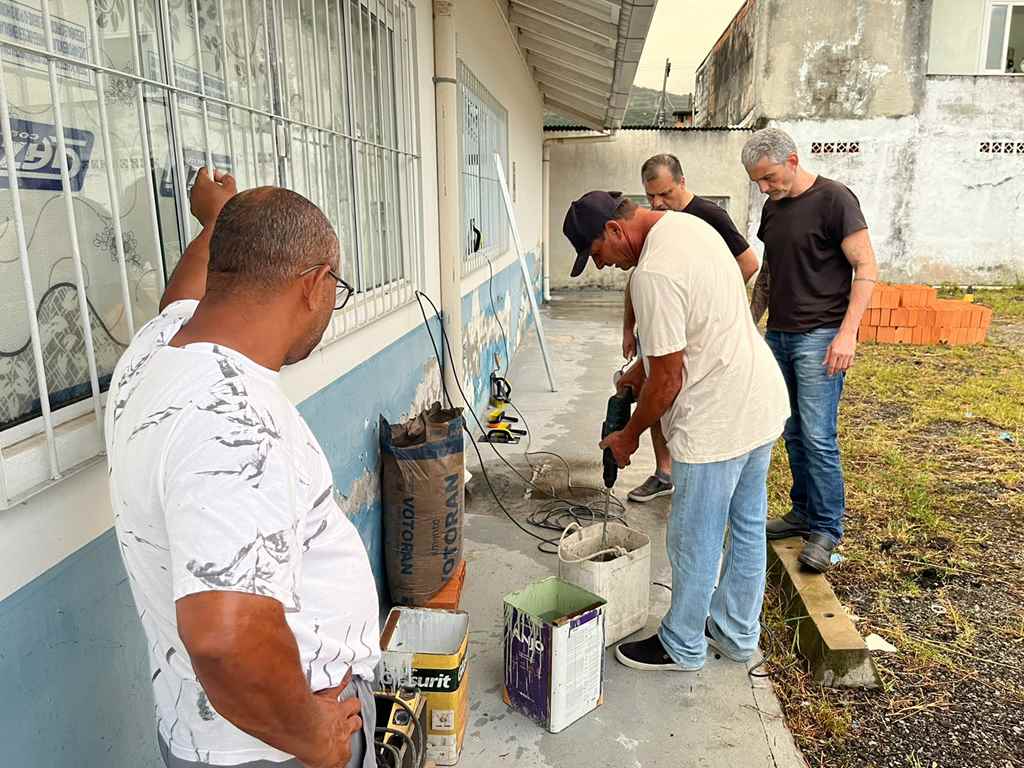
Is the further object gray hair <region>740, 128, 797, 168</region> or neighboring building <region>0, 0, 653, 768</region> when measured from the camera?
gray hair <region>740, 128, 797, 168</region>

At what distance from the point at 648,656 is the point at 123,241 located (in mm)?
2208

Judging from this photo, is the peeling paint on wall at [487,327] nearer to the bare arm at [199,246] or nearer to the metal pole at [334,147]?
the metal pole at [334,147]

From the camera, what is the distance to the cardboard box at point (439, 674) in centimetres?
218

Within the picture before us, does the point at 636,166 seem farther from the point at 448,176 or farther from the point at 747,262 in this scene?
the point at 448,176

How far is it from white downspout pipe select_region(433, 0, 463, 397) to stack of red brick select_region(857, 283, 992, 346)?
6.49 m

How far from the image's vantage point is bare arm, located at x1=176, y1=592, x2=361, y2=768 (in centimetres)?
88

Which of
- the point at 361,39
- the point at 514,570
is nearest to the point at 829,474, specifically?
the point at 514,570

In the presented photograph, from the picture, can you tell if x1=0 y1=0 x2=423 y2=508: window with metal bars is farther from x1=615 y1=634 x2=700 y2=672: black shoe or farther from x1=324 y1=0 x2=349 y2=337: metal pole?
x1=615 y1=634 x2=700 y2=672: black shoe

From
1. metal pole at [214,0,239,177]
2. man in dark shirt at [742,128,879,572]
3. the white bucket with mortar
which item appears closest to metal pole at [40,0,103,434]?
metal pole at [214,0,239,177]

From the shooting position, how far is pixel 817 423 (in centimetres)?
327

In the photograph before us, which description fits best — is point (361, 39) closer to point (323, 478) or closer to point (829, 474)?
point (323, 478)

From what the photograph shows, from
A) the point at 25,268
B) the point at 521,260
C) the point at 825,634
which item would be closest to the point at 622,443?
the point at 825,634

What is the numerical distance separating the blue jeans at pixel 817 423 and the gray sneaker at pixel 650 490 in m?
1.04

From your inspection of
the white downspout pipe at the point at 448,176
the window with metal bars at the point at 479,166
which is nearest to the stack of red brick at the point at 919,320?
the window with metal bars at the point at 479,166
